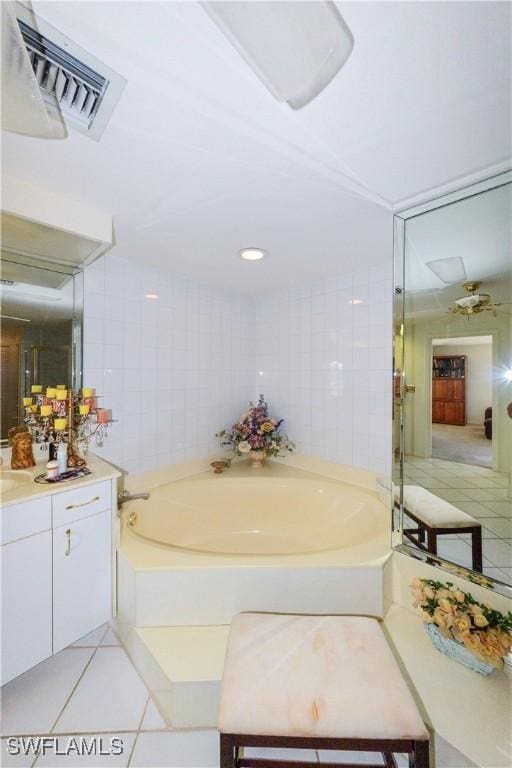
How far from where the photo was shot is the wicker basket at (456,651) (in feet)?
3.76

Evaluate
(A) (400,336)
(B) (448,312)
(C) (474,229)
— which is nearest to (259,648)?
(A) (400,336)

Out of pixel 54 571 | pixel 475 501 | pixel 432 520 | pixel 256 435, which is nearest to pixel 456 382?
pixel 475 501

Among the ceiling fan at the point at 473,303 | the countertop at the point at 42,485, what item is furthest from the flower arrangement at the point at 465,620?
the countertop at the point at 42,485

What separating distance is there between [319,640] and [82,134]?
185 centimetres

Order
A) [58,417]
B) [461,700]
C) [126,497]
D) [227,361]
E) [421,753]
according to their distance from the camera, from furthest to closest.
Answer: [227,361] < [126,497] < [58,417] < [461,700] < [421,753]

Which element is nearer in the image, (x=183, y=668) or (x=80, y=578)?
(x=183, y=668)

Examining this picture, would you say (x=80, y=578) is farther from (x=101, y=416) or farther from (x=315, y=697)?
(x=315, y=697)

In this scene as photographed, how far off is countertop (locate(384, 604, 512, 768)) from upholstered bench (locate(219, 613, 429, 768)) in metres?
0.24

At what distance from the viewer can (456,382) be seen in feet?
4.87

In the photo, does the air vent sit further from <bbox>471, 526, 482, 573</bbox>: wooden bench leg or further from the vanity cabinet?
<bbox>471, 526, 482, 573</bbox>: wooden bench leg

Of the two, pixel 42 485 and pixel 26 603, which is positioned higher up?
pixel 42 485

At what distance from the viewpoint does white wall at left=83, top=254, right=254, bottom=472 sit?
1.99 meters

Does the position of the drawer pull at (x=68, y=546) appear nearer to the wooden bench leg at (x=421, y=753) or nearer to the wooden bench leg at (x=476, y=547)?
the wooden bench leg at (x=421, y=753)

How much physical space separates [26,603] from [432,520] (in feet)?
6.01
